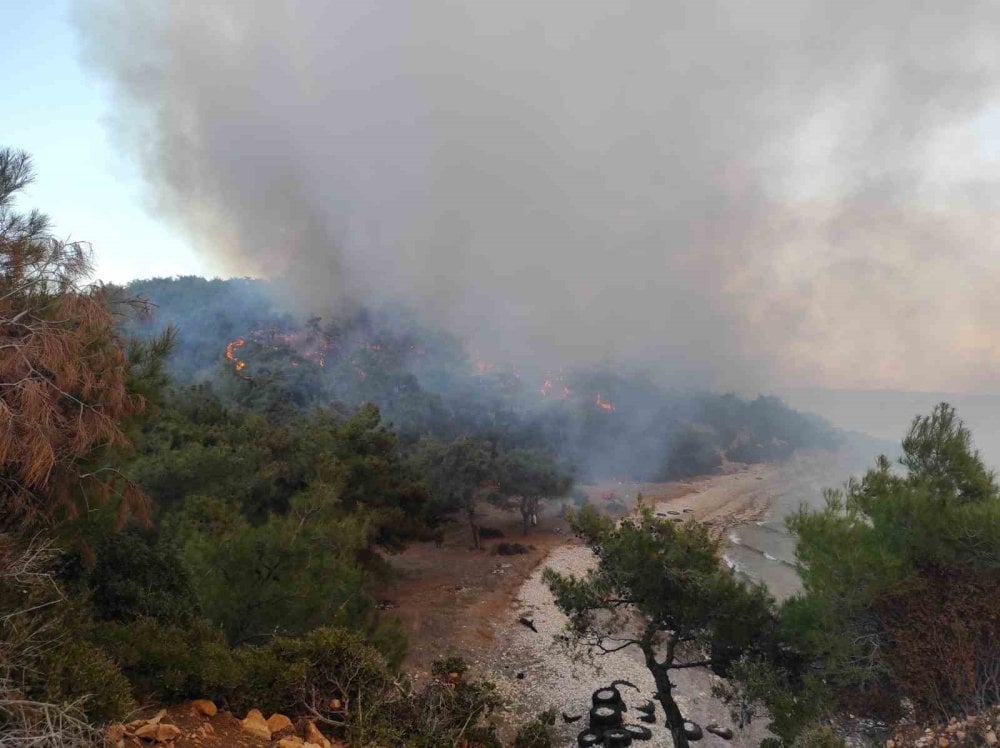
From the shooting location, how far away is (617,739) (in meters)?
14.2

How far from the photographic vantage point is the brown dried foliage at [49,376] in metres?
5.11

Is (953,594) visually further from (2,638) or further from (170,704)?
(2,638)

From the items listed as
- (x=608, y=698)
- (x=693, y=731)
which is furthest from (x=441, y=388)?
(x=693, y=731)

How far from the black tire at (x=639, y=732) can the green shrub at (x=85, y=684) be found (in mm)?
13557

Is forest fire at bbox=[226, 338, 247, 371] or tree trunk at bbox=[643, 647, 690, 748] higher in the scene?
forest fire at bbox=[226, 338, 247, 371]

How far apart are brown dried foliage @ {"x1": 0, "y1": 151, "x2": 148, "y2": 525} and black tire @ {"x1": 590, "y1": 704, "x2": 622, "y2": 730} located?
14.0 meters

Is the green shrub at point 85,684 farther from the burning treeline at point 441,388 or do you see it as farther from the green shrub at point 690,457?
the green shrub at point 690,457

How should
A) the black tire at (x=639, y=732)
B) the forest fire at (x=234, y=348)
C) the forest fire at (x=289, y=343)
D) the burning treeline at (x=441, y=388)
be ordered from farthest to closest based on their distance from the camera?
the forest fire at (x=289, y=343), the forest fire at (x=234, y=348), the burning treeline at (x=441, y=388), the black tire at (x=639, y=732)

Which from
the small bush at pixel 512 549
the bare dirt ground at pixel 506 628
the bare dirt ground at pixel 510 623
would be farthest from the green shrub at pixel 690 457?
the small bush at pixel 512 549

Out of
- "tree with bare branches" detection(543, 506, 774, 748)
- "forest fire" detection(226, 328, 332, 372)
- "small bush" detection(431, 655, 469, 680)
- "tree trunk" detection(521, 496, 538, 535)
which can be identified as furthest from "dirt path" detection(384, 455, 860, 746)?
"forest fire" detection(226, 328, 332, 372)

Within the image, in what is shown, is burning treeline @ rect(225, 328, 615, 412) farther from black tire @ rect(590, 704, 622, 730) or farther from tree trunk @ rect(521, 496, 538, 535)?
black tire @ rect(590, 704, 622, 730)

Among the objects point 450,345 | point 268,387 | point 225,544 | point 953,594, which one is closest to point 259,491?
point 225,544

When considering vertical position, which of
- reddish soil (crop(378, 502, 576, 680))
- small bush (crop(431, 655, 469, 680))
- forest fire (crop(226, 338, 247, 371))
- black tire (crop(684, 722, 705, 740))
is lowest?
black tire (crop(684, 722, 705, 740))

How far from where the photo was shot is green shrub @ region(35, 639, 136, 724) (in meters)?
Answer: 4.55
